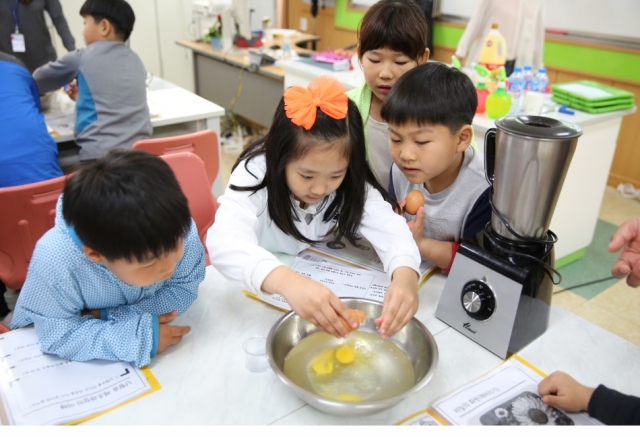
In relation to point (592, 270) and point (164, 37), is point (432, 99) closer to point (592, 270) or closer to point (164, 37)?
point (592, 270)

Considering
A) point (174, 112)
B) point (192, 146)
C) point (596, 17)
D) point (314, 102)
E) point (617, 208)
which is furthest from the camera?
point (596, 17)

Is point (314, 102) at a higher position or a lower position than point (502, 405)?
higher

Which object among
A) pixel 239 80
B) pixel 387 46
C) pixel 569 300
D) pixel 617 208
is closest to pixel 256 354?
pixel 387 46

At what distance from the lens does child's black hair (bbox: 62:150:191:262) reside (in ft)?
2.56

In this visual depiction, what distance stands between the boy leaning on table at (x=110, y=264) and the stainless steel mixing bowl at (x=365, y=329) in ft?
0.64

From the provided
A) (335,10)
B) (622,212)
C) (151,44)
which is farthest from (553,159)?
(335,10)

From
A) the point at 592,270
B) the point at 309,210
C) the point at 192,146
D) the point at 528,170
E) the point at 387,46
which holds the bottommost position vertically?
the point at 592,270

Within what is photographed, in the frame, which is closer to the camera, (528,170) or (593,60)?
(528,170)

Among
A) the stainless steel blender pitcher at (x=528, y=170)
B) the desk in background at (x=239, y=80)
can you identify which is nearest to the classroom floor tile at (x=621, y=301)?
the stainless steel blender pitcher at (x=528, y=170)

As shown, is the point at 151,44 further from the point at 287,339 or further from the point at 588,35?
the point at 287,339

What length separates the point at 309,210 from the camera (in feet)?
4.16

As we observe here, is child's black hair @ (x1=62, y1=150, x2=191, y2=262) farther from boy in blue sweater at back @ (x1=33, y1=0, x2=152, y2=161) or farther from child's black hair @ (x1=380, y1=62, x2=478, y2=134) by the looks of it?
boy in blue sweater at back @ (x1=33, y1=0, x2=152, y2=161)

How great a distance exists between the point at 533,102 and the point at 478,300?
1.68 meters

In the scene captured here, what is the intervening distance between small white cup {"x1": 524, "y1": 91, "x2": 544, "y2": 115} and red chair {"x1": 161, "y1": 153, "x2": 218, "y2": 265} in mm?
1532
